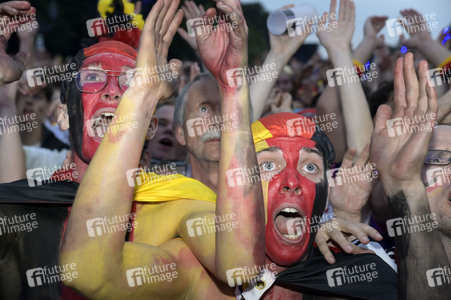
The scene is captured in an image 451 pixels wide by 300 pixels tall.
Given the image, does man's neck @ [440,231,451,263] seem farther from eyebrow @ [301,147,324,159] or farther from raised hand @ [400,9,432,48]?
raised hand @ [400,9,432,48]

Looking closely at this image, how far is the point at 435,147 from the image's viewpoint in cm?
332

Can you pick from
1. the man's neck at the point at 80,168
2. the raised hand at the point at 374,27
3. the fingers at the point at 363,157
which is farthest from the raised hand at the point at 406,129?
the raised hand at the point at 374,27

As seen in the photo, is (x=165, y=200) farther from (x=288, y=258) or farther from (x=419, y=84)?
(x=419, y=84)

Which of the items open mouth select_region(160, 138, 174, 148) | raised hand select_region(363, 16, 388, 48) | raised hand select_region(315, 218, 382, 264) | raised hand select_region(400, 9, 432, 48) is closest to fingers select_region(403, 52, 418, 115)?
raised hand select_region(315, 218, 382, 264)

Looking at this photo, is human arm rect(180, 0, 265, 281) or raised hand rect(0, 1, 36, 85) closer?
human arm rect(180, 0, 265, 281)

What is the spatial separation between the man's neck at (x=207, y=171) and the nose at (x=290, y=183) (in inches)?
37.5

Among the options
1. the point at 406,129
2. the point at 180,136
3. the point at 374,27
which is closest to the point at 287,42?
the point at 374,27

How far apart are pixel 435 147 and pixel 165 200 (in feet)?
4.93

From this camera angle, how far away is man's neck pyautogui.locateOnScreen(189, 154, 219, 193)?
12.9 ft

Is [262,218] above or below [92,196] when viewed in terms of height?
below

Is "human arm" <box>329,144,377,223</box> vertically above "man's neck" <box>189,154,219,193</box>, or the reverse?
"man's neck" <box>189,154,219,193</box>

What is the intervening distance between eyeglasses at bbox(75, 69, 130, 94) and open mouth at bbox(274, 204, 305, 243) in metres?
1.05

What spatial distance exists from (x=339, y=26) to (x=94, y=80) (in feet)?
7.27

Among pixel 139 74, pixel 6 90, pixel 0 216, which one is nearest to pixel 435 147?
pixel 139 74
